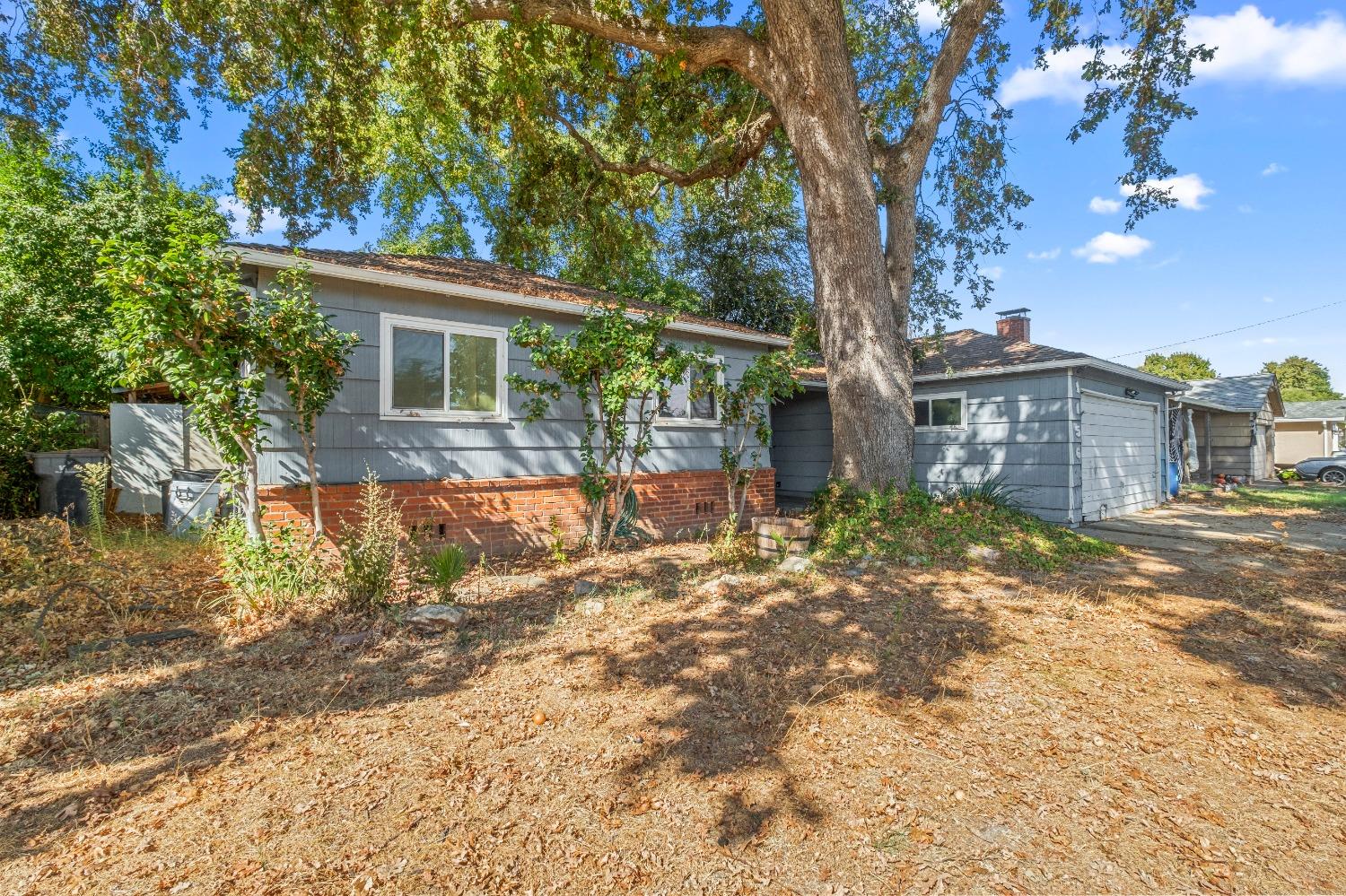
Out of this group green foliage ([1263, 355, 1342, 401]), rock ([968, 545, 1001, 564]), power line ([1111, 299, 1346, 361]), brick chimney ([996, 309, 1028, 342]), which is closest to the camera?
rock ([968, 545, 1001, 564])

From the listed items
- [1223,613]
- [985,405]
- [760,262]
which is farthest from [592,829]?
[760,262]

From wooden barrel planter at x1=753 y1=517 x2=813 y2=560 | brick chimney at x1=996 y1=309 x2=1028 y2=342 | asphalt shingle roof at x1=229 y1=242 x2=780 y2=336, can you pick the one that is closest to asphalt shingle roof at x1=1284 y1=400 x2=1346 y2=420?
brick chimney at x1=996 y1=309 x2=1028 y2=342

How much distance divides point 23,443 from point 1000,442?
16624 mm

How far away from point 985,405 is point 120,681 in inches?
477

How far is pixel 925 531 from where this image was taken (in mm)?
7277

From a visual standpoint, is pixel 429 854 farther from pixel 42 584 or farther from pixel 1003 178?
pixel 1003 178

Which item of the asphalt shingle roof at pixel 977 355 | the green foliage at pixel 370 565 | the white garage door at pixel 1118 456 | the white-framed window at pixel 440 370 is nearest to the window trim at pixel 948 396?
the asphalt shingle roof at pixel 977 355

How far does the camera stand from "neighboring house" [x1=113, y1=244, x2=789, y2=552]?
6184 mm

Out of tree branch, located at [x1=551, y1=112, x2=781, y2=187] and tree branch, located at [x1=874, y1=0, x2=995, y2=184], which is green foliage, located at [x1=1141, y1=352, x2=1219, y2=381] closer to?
tree branch, located at [x1=874, y1=0, x2=995, y2=184]

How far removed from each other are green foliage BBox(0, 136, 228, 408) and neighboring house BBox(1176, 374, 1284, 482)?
27209 millimetres

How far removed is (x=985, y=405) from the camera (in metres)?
11.0

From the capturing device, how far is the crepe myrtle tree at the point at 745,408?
321 inches

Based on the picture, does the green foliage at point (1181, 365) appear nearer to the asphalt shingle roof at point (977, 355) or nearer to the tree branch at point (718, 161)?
the asphalt shingle roof at point (977, 355)

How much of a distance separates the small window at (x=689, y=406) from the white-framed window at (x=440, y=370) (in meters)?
2.66
